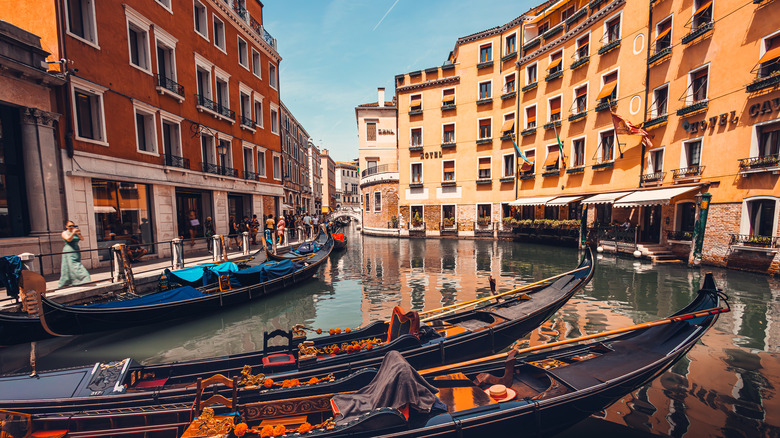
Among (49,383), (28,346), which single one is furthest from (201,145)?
(49,383)

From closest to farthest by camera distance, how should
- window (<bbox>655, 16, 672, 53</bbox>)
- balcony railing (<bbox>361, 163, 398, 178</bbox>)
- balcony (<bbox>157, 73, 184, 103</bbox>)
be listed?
balcony (<bbox>157, 73, 184, 103</bbox>)
window (<bbox>655, 16, 672, 53</bbox>)
balcony railing (<bbox>361, 163, 398, 178</bbox>)

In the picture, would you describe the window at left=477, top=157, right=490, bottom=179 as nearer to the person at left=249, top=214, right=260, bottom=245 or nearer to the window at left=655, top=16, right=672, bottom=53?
the window at left=655, top=16, right=672, bottom=53

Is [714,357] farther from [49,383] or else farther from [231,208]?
[231,208]

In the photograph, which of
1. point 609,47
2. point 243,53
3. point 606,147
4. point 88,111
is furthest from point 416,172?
point 88,111

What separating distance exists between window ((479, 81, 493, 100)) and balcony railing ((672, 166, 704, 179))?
423 inches

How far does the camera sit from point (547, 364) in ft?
11.0

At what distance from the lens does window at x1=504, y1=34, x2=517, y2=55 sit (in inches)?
711

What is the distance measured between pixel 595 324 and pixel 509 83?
55.0 feet

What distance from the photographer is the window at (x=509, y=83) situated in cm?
1835


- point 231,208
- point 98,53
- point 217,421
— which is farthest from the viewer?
point 231,208

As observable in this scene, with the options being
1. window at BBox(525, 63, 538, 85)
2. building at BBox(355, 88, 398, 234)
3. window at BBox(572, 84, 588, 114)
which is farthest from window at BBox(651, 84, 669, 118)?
building at BBox(355, 88, 398, 234)

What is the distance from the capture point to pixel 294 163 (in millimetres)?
26906

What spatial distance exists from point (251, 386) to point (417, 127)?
65.3 ft

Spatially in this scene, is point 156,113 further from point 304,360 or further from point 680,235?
point 680,235
